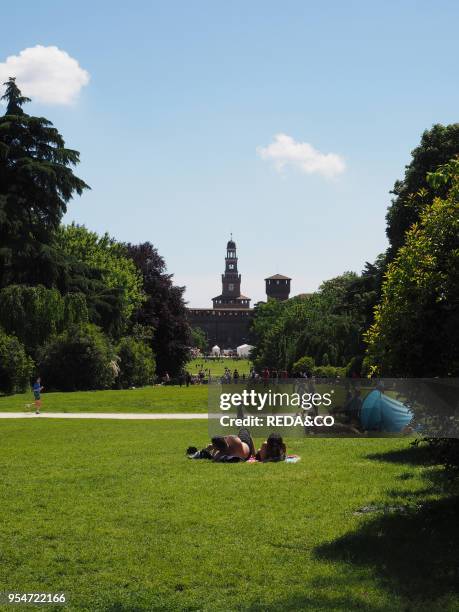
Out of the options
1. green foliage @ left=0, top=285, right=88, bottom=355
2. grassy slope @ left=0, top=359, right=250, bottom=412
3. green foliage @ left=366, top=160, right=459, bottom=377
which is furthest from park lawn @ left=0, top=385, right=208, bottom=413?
green foliage @ left=366, top=160, right=459, bottom=377

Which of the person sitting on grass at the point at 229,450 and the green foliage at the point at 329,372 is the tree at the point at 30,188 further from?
the person sitting on grass at the point at 229,450

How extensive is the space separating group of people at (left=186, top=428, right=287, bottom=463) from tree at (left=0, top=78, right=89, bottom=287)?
22.8 meters

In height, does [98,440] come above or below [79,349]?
below

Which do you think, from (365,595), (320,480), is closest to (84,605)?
(365,595)

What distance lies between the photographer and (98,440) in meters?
18.2

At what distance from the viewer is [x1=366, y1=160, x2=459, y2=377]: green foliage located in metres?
8.21

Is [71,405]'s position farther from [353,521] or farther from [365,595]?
[365,595]

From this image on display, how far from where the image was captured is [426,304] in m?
8.34

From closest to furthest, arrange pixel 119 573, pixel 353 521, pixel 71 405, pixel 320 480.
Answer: pixel 119 573 < pixel 353 521 < pixel 320 480 < pixel 71 405

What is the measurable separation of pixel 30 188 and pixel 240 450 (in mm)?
25266

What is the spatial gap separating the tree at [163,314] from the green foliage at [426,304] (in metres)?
48.0

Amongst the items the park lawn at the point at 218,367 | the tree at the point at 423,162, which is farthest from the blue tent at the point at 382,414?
the park lawn at the point at 218,367

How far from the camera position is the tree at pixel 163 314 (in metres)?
58.0

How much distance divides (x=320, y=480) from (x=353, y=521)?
2707 millimetres
